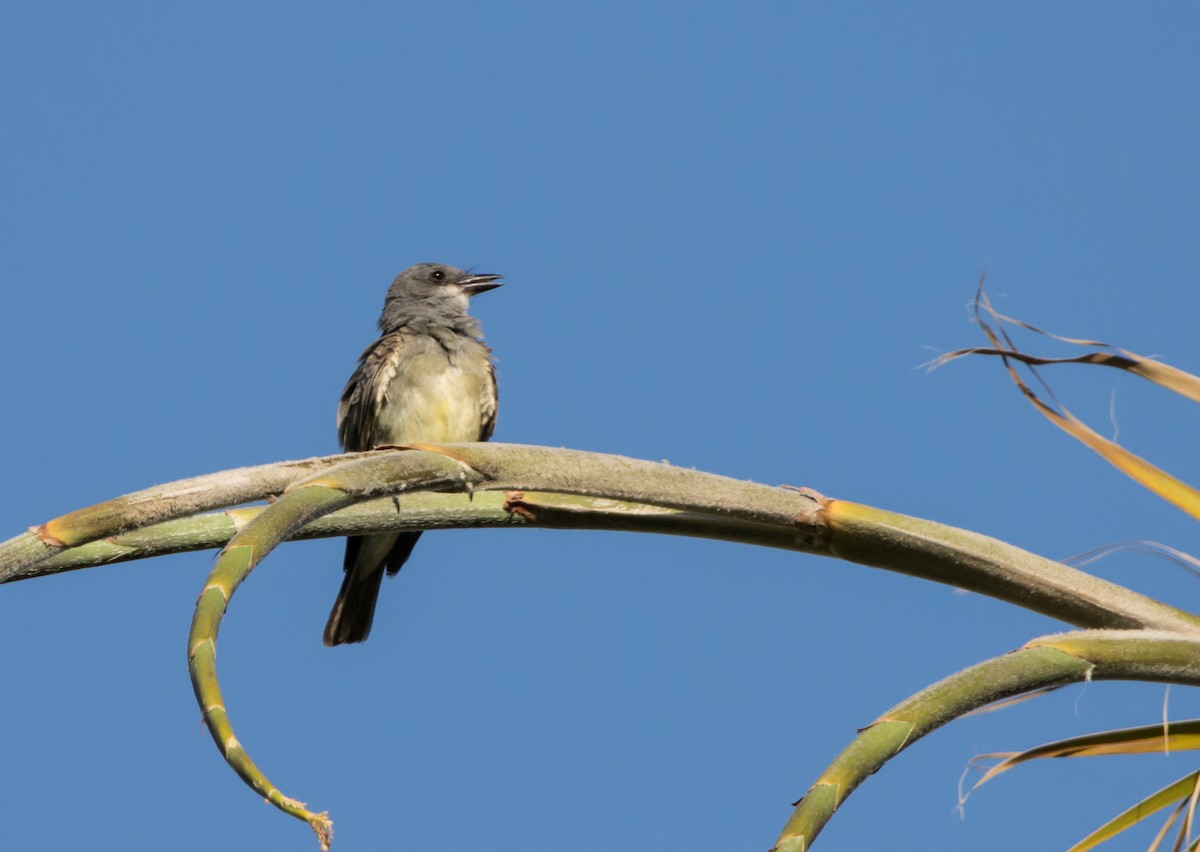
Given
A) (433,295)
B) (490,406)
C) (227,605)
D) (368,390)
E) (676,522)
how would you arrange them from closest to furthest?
(227,605) < (676,522) < (368,390) < (490,406) < (433,295)

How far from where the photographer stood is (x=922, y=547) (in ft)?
7.59

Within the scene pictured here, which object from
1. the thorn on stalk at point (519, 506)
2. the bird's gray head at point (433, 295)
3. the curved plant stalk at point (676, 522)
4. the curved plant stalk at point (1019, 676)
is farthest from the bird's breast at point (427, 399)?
the curved plant stalk at point (1019, 676)

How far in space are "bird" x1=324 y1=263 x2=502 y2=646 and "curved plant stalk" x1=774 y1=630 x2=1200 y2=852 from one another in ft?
17.8

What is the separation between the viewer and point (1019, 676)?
2.13m

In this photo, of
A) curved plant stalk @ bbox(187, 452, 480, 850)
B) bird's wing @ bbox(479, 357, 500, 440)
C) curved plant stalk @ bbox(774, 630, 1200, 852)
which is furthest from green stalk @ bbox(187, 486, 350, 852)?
bird's wing @ bbox(479, 357, 500, 440)

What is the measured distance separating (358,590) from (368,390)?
1064 mm

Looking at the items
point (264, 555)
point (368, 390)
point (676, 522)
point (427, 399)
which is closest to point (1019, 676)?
point (676, 522)

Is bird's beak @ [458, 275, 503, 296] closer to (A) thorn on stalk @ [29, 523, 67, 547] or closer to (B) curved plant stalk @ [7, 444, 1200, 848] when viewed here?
(B) curved plant stalk @ [7, 444, 1200, 848]

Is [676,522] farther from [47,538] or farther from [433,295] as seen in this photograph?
[433,295]

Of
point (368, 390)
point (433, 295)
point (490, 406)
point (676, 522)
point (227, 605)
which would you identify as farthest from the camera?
A: point (433, 295)

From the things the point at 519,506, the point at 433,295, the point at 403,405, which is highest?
the point at 433,295

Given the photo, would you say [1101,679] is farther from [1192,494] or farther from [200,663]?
[200,663]

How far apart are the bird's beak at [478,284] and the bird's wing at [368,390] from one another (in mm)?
749

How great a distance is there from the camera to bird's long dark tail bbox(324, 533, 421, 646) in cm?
745
